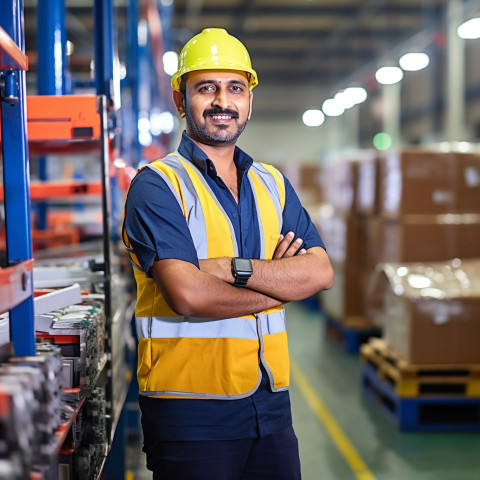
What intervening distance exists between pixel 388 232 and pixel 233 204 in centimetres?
484

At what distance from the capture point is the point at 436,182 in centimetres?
654

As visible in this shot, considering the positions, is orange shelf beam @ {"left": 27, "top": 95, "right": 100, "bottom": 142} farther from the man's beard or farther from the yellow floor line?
the yellow floor line

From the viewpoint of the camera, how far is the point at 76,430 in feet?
7.64

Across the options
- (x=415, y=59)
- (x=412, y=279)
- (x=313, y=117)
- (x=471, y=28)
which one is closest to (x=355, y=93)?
(x=415, y=59)

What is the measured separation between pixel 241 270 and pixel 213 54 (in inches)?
32.9

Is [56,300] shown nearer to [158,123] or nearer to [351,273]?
[351,273]

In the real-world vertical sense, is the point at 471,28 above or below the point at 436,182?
above

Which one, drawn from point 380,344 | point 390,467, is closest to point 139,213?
point 390,467

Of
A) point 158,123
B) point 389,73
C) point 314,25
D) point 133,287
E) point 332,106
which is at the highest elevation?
point 314,25

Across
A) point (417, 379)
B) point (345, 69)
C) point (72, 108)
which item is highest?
point (345, 69)

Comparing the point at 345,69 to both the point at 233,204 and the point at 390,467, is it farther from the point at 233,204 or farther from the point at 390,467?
the point at 233,204

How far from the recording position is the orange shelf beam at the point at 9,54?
1668 millimetres

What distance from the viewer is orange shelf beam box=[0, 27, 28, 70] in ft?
5.47

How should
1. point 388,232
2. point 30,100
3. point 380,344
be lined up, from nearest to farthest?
point 30,100
point 380,344
point 388,232
